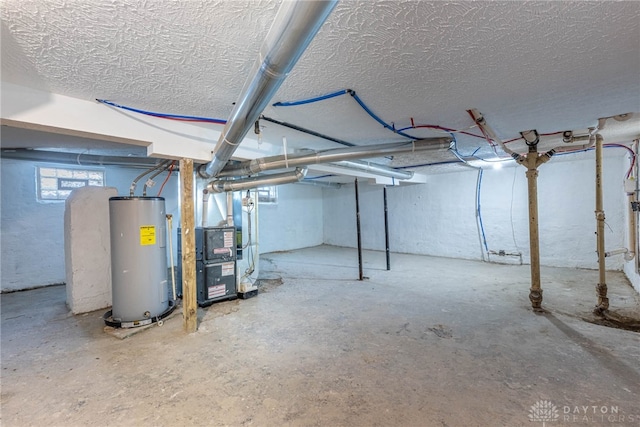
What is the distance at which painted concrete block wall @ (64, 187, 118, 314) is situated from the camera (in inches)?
121

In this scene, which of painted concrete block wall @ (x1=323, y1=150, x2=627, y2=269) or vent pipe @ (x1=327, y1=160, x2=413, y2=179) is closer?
vent pipe @ (x1=327, y1=160, x2=413, y2=179)

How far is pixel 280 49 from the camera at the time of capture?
0.90m

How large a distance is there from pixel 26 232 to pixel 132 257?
2.82 m

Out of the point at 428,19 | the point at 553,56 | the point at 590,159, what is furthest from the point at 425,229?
the point at 428,19

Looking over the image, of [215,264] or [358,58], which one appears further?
[215,264]

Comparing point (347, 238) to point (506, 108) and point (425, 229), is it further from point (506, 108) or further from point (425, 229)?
point (506, 108)

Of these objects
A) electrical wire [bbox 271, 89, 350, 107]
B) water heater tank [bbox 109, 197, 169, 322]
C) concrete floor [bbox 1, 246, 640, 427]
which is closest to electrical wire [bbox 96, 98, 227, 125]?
electrical wire [bbox 271, 89, 350, 107]

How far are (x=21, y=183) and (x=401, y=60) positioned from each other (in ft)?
17.4

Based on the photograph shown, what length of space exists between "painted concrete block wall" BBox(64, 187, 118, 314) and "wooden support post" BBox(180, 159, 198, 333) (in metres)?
1.47

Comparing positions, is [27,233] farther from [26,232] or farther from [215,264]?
[215,264]

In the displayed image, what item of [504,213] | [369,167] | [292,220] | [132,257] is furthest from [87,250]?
[504,213]

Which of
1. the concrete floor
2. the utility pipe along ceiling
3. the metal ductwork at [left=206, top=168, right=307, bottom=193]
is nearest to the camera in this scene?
the utility pipe along ceiling

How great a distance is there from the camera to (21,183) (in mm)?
3988

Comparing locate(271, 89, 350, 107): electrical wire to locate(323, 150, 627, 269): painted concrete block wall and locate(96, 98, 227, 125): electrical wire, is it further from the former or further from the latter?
locate(323, 150, 627, 269): painted concrete block wall
